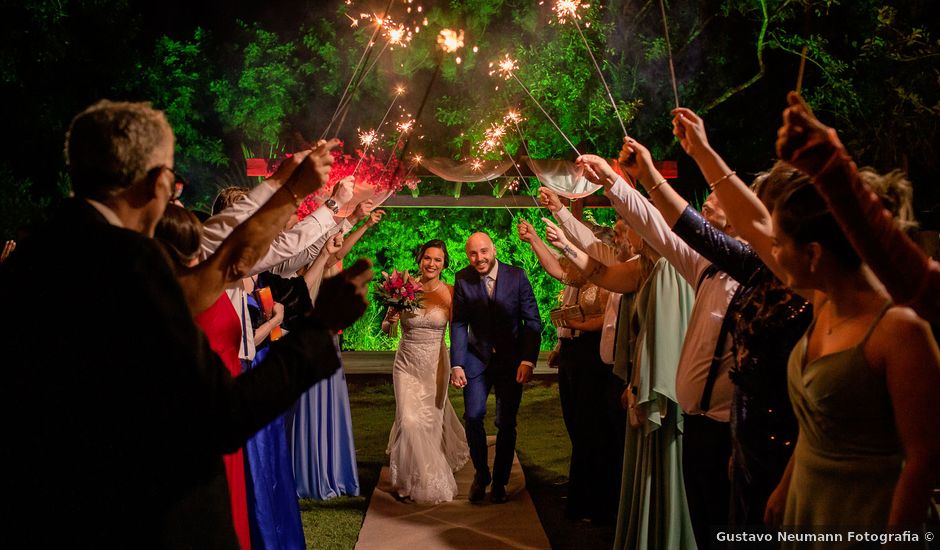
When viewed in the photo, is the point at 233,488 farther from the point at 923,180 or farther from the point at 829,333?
the point at 923,180

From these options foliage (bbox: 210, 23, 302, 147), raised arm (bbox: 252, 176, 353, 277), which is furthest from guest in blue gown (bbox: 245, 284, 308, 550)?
foliage (bbox: 210, 23, 302, 147)

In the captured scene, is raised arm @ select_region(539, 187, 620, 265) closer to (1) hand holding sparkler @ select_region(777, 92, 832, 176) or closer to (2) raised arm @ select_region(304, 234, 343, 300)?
(2) raised arm @ select_region(304, 234, 343, 300)

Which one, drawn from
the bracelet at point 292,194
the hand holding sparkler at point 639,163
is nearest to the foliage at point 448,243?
the hand holding sparkler at point 639,163

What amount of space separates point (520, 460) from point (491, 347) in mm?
2067

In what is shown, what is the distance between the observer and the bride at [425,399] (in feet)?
21.1

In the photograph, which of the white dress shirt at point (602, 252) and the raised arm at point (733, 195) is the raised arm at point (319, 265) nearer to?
the white dress shirt at point (602, 252)

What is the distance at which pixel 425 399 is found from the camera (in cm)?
680

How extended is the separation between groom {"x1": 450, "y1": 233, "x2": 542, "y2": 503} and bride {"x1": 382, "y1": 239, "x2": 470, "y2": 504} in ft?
0.90

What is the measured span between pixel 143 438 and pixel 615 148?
15.5m

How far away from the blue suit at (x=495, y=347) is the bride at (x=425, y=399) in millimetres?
292

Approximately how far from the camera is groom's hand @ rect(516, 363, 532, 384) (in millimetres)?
6414

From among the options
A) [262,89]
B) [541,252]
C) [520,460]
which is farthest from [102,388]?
[262,89]

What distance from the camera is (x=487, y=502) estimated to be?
6.41 metres

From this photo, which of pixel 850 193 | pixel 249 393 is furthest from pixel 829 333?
pixel 249 393
